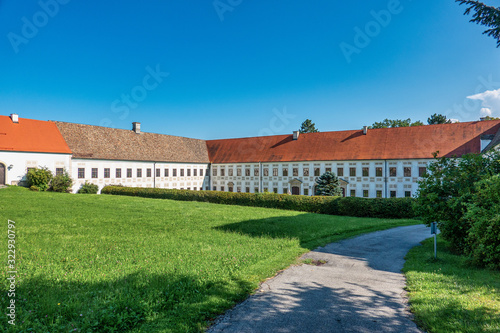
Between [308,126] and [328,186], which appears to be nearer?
[328,186]

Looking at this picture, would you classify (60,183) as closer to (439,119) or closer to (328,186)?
(328,186)

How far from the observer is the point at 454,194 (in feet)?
34.4

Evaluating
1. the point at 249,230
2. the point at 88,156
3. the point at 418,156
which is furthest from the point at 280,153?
the point at 249,230

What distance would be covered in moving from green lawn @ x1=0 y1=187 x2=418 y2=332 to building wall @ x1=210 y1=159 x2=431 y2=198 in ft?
89.6

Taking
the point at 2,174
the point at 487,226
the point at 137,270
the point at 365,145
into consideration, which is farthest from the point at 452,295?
A: the point at 2,174

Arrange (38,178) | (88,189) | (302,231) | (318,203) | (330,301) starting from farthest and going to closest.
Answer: (88,189), (38,178), (318,203), (302,231), (330,301)

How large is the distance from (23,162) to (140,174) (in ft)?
45.5

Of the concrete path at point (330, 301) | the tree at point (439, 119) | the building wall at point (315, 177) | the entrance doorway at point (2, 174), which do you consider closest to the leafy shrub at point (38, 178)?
A: the entrance doorway at point (2, 174)

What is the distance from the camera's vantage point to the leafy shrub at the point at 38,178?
32781 millimetres

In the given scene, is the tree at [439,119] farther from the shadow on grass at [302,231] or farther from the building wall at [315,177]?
the shadow on grass at [302,231]

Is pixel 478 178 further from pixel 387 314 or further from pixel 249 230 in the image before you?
pixel 249 230

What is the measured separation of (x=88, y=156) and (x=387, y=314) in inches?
1595

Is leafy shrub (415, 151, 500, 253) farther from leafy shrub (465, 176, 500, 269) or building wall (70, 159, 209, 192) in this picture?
building wall (70, 159, 209, 192)

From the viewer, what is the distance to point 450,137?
37188 millimetres
